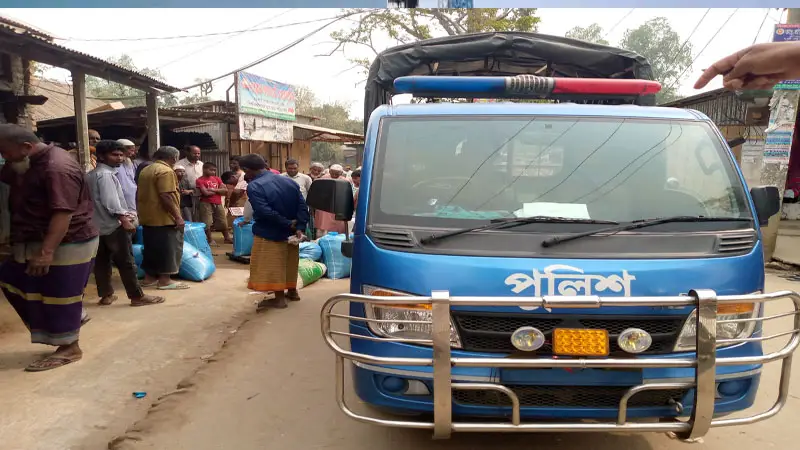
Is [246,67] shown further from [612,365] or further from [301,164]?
[612,365]

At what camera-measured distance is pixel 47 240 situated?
11.7 feet

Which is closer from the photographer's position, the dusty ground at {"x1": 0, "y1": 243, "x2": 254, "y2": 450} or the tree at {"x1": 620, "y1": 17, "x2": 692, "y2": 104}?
the dusty ground at {"x1": 0, "y1": 243, "x2": 254, "y2": 450}

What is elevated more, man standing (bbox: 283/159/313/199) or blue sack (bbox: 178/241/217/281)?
man standing (bbox: 283/159/313/199)

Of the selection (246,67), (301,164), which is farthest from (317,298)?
(301,164)

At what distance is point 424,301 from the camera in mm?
2074

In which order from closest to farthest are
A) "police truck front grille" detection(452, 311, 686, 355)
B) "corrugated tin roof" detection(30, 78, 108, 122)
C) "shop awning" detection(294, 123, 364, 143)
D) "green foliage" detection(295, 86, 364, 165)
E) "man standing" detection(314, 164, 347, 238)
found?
1. "police truck front grille" detection(452, 311, 686, 355)
2. "man standing" detection(314, 164, 347, 238)
3. "corrugated tin roof" detection(30, 78, 108, 122)
4. "shop awning" detection(294, 123, 364, 143)
5. "green foliage" detection(295, 86, 364, 165)

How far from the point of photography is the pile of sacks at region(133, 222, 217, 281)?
6.76m

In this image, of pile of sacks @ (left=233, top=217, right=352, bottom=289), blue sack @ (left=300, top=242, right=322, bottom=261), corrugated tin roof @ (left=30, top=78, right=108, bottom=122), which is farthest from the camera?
corrugated tin roof @ (left=30, top=78, right=108, bottom=122)

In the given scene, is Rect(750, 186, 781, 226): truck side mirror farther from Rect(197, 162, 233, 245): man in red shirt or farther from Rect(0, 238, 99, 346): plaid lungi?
Rect(197, 162, 233, 245): man in red shirt

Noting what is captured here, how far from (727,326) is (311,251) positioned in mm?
5492

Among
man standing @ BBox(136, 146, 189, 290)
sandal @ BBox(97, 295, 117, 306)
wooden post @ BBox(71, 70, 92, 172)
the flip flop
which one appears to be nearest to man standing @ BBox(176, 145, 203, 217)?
wooden post @ BBox(71, 70, 92, 172)

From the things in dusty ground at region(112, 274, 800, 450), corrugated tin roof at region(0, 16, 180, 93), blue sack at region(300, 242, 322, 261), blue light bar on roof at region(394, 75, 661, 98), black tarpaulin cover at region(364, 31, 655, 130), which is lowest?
dusty ground at region(112, 274, 800, 450)

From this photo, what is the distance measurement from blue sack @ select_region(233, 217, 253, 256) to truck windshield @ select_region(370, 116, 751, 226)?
5.45 metres

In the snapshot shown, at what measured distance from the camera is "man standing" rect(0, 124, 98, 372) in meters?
3.60
